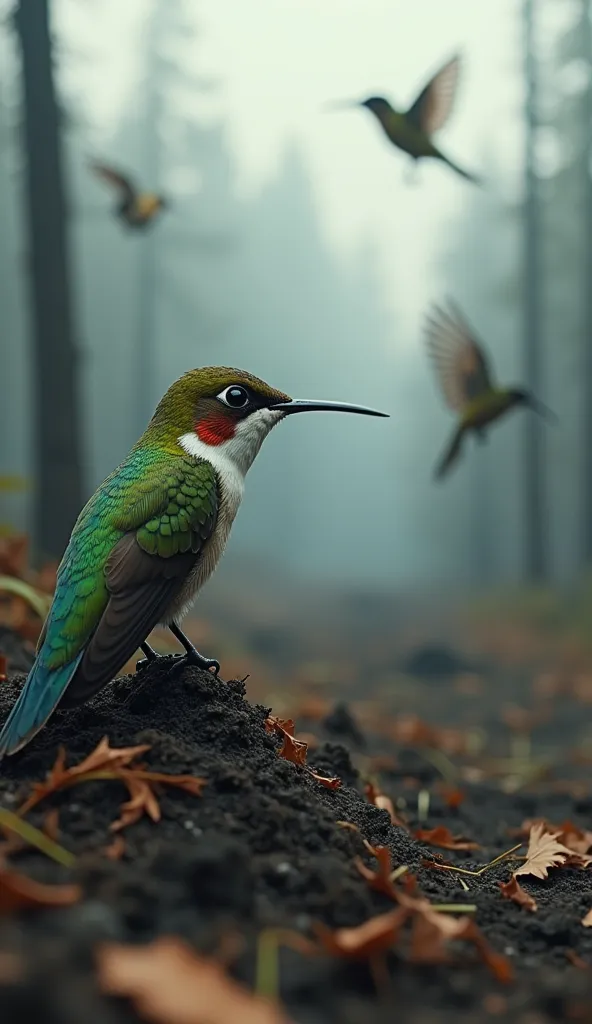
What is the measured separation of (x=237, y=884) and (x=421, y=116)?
14.2 ft

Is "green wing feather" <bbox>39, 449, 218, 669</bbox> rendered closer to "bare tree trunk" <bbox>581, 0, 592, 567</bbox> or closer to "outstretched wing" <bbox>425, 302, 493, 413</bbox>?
"outstretched wing" <bbox>425, 302, 493, 413</bbox>

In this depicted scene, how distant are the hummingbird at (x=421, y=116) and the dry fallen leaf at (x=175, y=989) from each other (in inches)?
171

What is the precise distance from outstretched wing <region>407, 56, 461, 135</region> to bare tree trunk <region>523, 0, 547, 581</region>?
1653 centimetres

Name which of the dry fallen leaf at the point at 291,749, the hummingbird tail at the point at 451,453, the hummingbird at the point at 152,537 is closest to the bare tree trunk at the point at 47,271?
the hummingbird tail at the point at 451,453

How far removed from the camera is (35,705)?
8.16ft

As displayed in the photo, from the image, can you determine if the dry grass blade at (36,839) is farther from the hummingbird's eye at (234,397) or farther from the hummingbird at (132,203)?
the hummingbird at (132,203)

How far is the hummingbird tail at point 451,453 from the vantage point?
17.6 ft

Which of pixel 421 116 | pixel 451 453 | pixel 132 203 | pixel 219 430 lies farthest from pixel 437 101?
pixel 132 203

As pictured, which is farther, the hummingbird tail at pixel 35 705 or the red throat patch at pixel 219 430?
the red throat patch at pixel 219 430

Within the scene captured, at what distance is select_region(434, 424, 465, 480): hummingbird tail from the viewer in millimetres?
5375

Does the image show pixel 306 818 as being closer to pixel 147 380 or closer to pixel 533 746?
pixel 533 746

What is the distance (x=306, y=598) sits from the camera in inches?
1254

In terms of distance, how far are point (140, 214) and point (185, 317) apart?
26.8 meters

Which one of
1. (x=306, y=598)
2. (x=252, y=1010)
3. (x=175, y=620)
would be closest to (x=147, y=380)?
(x=306, y=598)
